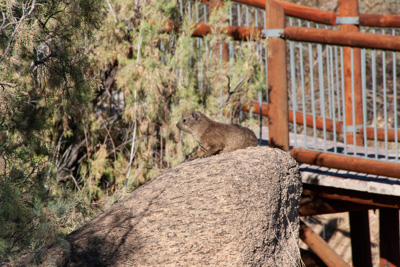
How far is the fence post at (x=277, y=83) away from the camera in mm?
6398

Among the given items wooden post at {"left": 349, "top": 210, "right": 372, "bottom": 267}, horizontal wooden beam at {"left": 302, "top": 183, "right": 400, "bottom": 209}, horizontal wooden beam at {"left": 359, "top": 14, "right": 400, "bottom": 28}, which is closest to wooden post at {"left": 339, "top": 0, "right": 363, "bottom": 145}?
horizontal wooden beam at {"left": 359, "top": 14, "right": 400, "bottom": 28}

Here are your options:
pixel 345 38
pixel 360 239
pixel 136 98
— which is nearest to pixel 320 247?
pixel 360 239

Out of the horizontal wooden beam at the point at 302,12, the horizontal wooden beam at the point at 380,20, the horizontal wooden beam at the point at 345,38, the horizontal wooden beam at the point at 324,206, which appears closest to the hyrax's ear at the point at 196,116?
the horizontal wooden beam at the point at 345,38

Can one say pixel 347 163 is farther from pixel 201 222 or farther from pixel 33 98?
pixel 33 98

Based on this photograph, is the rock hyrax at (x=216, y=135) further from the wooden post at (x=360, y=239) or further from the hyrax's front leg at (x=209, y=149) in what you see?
the wooden post at (x=360, y=239)

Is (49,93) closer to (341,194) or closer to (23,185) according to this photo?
(23,185)

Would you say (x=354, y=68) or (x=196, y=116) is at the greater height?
(x=354, y=68)

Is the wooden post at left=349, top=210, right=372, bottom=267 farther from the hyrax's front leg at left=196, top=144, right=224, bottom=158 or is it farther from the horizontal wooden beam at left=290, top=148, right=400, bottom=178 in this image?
the hyrax's front leg at left=196, top=144, right=224, bottom=158

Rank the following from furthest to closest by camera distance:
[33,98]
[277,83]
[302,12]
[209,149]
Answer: [302,12] → [277,83] → [209,149] → [33,98]

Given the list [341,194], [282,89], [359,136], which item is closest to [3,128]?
[282,89]

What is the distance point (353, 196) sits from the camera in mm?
6148

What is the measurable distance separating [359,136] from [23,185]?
5243mm

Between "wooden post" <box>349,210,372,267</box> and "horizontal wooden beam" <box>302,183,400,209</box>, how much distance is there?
4.71ft

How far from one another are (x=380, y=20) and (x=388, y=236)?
3.08m
